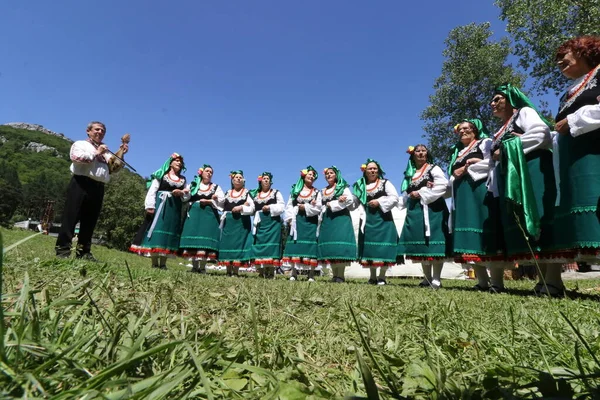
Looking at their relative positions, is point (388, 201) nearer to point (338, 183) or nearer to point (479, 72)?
point (338, 183)

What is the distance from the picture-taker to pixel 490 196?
4.61m

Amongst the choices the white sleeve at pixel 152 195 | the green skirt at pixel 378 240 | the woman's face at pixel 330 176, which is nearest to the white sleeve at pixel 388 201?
the green skirt at pixel 378 240

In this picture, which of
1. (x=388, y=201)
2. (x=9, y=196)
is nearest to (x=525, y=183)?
(x=388, y=201)

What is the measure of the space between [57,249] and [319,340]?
4831 millimetres

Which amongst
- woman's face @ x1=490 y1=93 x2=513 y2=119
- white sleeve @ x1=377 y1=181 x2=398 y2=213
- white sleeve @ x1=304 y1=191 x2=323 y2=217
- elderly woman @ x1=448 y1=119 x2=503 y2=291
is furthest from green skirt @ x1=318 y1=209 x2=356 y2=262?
woman's face @ x1=490 y1=93 x2=513 y2=119

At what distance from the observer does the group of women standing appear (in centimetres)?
335

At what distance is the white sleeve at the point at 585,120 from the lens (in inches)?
122

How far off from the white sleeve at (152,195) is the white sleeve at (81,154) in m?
2.04

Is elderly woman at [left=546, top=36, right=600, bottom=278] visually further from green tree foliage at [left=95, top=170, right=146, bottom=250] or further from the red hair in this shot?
green tree foliage at [left=95, top=170, right=146, bottom=250]

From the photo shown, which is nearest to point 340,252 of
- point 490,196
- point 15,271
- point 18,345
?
point 490,196

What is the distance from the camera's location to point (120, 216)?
38531mm

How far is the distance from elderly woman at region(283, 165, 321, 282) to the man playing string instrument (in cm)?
374

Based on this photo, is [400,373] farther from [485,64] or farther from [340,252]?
[485,64]

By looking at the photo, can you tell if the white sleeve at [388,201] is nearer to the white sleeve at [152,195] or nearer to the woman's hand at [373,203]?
the woman's hand at [373,203]
